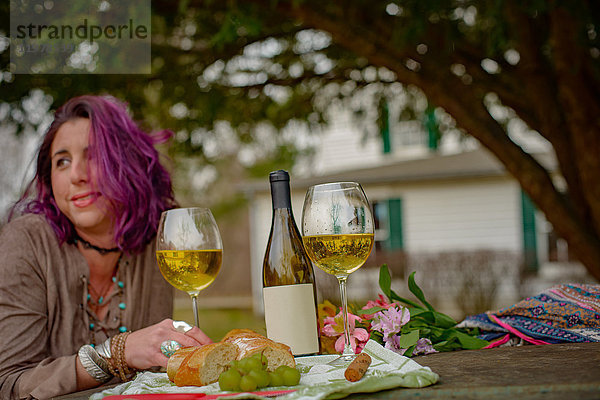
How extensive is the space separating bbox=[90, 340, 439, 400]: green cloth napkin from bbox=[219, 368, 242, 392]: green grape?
1.2 inches

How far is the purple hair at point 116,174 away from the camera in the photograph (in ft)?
7.25

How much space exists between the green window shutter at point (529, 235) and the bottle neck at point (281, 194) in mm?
12133

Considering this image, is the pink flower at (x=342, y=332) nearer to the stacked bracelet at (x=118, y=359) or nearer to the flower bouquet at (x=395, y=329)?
the flower bouquet at (x=395, y=329)

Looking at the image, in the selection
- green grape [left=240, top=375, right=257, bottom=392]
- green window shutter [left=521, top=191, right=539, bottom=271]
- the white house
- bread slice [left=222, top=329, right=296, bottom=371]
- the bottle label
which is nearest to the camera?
green grape [left=240, top=375, right=257, bottom=392]

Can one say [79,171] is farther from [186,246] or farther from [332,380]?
[332,380]

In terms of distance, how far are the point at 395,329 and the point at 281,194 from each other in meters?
0.45

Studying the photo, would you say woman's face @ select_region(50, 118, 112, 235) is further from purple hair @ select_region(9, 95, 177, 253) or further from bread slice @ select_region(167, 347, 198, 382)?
bread slice @ select_region(167, 347, 198, 382)

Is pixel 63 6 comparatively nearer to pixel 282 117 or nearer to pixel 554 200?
pixel 282 117

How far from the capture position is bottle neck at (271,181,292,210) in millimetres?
1637

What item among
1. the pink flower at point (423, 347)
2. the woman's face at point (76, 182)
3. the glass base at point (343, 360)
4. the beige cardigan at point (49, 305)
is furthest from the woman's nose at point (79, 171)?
the pink flower at point (423, 347)

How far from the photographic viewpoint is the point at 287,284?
1696 millimetres

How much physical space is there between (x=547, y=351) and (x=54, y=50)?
394cm

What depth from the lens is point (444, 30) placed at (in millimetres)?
4727

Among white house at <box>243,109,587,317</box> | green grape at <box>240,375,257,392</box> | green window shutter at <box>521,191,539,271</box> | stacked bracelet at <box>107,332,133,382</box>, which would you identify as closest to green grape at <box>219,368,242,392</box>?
green grape at <box>240,375,257,392</box>
